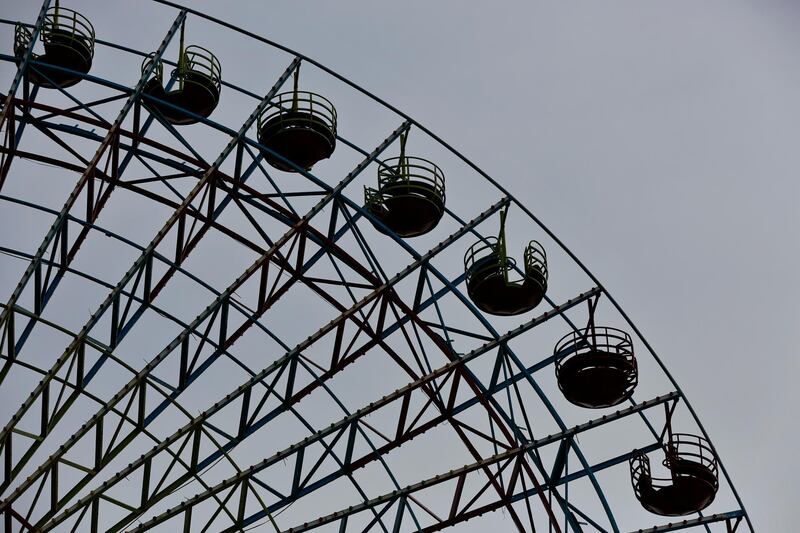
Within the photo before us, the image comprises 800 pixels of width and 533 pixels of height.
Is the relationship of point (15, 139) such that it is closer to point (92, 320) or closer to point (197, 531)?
point (92, 320)

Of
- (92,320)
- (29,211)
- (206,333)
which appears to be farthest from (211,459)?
(29,211)

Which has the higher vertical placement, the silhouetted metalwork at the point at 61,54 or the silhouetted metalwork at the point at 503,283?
the silhouetted metalwork at the point at 61,54

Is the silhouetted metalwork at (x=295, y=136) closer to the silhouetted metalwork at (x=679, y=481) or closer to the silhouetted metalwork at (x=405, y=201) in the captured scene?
the silhouetted metalwork at (x=405, y=201)

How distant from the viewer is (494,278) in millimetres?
25984

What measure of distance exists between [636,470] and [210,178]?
1259cm

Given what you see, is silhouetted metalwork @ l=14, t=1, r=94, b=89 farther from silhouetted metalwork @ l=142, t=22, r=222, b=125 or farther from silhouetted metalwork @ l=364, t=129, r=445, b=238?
silhouetted metalwork @ l=364, t=129, r=445, b=238

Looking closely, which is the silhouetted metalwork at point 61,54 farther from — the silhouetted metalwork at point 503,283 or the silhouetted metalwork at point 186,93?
the silhouetted metalwork at point 503,283

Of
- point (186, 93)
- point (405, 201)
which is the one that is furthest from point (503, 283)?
point (186, 93)

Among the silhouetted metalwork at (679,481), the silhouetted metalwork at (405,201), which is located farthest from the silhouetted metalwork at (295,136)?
the silhouetted metalwork at (679,481)

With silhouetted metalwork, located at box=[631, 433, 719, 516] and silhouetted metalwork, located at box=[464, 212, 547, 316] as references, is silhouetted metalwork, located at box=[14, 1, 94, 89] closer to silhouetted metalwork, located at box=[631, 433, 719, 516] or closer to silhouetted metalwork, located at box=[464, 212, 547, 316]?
silhouetted metalwork, located at box=[464, 212, 547, 316]

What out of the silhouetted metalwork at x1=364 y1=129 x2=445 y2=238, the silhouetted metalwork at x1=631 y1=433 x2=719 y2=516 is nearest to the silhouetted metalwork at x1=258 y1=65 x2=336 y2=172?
the silhouetted metalwork at x1=364 y1=129 x2=445 y2=238

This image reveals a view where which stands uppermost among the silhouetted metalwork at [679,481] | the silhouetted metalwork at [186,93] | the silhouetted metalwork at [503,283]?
the silhouetted metalwork at [186,93]

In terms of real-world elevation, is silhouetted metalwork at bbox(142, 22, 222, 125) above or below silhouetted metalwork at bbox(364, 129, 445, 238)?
above

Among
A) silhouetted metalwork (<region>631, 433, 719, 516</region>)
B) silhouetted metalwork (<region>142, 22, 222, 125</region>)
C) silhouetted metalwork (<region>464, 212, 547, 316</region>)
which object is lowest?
silhouetted metalwork (<region>631, 433, 719, 516</region>)
